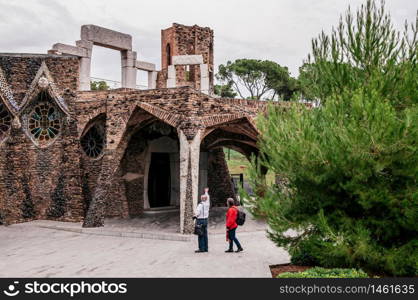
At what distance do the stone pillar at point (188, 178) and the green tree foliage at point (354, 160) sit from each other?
191 inches

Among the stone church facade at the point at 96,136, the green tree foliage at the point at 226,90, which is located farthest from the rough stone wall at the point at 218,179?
the green tree foliage at the point at 226,90

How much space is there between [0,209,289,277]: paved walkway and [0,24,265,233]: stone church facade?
54.1 inches

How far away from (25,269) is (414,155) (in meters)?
7.10

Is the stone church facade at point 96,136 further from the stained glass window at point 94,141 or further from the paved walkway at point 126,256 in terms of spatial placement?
the paved walkway at point 126,256

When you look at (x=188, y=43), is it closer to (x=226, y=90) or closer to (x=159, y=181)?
(x=159, y=181)

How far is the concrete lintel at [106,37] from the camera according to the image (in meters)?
16.4

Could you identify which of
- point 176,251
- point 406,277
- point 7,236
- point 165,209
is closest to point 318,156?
point 406,277

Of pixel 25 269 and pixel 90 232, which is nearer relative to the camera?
pixel 25 269

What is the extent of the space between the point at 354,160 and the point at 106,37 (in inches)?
527

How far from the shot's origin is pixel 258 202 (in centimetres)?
685

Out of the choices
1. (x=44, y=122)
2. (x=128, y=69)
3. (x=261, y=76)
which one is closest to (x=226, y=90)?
(x=261, y=76)

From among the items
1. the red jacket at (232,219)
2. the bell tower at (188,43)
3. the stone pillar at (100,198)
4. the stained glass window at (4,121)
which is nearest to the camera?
the red jacket at (232,219)

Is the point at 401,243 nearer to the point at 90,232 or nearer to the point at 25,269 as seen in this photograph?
the point at 25,269

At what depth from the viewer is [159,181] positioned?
57.9ft
